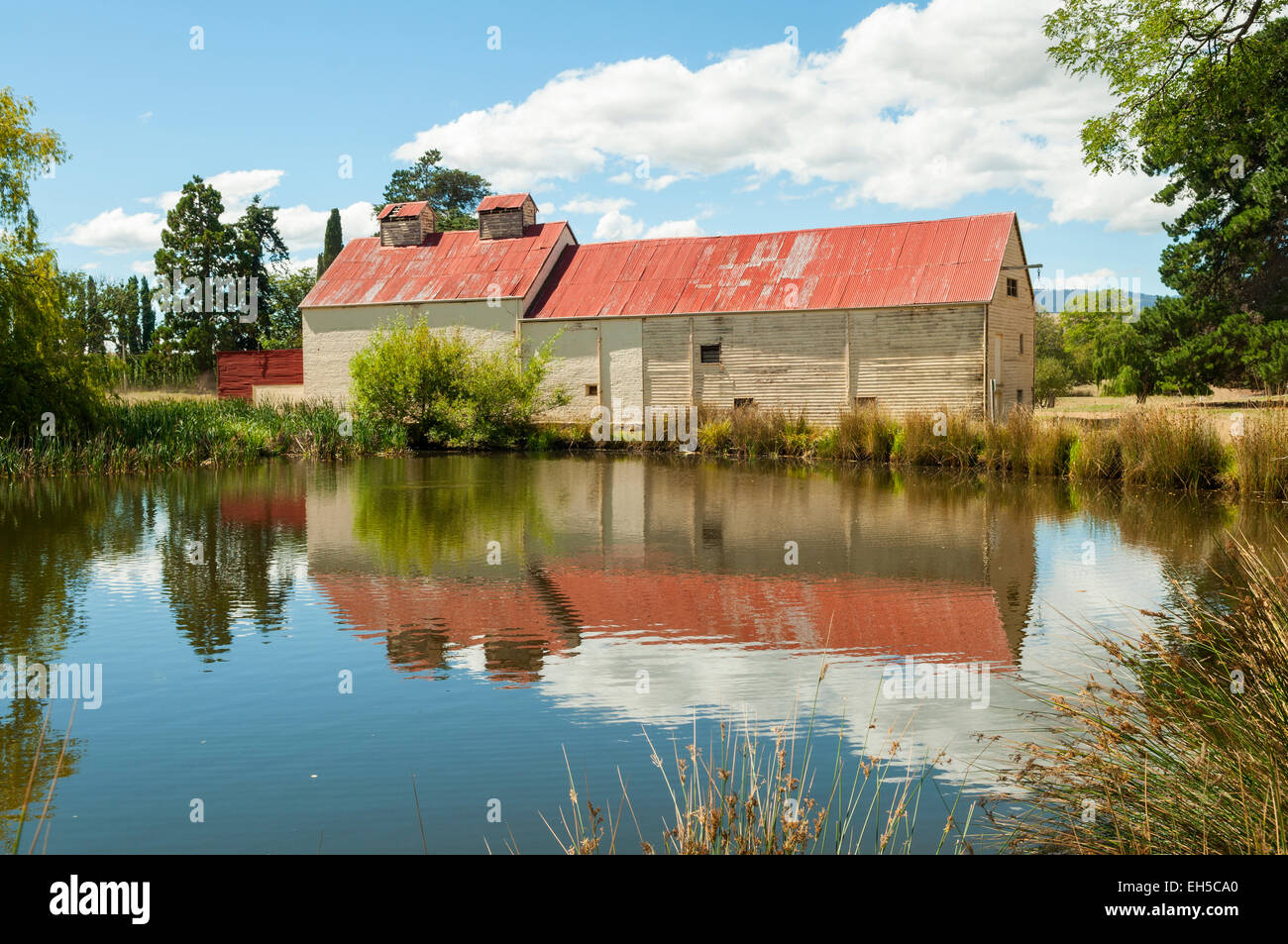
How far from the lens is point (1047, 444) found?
22719mm

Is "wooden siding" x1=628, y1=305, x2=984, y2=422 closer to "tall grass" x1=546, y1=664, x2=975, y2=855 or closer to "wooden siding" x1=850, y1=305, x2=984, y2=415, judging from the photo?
"wooden siding" x1=850, y1=305, x2=984, y2=415

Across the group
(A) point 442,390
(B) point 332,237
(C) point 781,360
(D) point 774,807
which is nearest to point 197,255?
(B) point 332,237

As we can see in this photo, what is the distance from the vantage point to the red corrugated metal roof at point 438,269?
40.7 metres

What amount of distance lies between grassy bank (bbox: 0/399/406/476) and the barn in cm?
786

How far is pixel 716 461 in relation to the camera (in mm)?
30000

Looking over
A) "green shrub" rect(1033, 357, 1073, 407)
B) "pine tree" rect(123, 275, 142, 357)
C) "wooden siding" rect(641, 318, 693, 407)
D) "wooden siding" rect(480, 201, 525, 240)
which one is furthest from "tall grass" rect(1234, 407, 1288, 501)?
"pine tree" rect(123, 275, 142, 357)

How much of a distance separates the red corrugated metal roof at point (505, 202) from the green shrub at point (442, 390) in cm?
916

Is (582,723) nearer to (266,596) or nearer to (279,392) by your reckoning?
(266,596)

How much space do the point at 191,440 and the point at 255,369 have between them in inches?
733

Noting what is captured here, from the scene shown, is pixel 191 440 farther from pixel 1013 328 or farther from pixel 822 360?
pixel 1013 328

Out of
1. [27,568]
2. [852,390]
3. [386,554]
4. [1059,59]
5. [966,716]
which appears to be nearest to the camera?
[966,716]
